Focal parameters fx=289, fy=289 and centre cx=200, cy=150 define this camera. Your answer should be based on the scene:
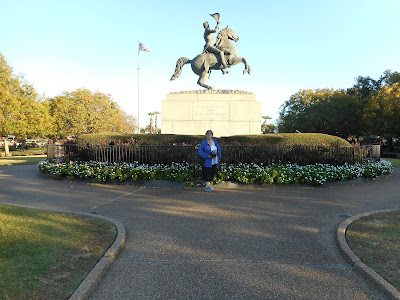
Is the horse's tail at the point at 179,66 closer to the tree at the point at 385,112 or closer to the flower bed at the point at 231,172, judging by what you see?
the flower bed at the point at 231,172

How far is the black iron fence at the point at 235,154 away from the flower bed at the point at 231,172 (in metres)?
0.31

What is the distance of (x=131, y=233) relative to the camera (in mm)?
4844

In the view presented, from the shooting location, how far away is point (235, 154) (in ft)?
33.4

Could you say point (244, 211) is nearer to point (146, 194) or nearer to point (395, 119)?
point (146, 194)

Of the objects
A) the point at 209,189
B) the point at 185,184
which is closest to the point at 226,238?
the point at 209,189

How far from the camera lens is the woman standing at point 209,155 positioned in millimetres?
8406

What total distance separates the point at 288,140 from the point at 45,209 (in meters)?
8.81

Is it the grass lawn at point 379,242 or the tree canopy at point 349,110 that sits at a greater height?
the tree canopy at point 349,110

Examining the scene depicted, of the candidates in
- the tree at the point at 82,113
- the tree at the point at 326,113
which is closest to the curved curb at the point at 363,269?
the tree at the point at 326,113

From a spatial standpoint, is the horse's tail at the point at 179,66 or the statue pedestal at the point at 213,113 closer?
the statue pedestal at the point at 213,113

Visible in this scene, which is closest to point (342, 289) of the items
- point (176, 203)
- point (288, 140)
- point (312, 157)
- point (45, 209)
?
point (176, 203)

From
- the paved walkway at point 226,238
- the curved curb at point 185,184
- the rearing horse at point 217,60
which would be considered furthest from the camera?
the rearing horse at point 217,60

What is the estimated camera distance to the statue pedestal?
51.7ft

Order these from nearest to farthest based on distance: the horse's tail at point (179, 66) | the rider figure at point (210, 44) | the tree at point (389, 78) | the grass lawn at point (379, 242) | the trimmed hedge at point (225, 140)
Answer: the grass lawn at point (379, 242) < the trimmed hedge at point (225, 140) < the rider figure at point (210, 44) < the horse's tail at point (179, 66) < the tree at point (389, 78)
